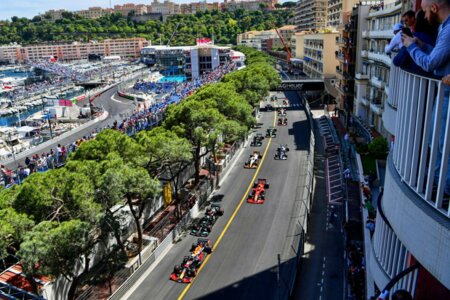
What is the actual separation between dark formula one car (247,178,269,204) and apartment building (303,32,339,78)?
44.5 meters

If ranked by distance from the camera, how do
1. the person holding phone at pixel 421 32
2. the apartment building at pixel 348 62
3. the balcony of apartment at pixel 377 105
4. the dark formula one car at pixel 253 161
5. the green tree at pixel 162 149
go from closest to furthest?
the person holding phone at pixel 421 32 → the green tree at pixel 162 149 → the dark formula one car at pixel 253 161 → the balcony of apartment at pixel 377 105 → the apartment building at pixel 348 62

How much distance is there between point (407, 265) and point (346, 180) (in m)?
24.3

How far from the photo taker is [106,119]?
2918 inches

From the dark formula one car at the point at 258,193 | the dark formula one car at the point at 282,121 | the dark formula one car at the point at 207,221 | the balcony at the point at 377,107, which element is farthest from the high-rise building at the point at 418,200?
the dark formula one car at the point at 282,121

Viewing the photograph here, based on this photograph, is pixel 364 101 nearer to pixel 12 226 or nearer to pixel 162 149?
pixel 162 149

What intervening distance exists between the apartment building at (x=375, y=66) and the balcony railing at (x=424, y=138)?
3273 centimetres

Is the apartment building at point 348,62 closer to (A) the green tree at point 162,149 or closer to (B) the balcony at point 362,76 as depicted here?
(B) the balcony at point 362,76

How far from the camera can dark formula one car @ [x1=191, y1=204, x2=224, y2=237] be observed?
28.0 meters

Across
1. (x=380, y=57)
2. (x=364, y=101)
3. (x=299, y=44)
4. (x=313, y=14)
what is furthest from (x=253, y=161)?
(x=313, y=14)

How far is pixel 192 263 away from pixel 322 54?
68.0 m

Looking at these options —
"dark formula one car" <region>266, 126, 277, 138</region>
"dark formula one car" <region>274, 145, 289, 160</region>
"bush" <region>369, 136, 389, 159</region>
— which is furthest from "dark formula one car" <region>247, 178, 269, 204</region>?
"dark formula one car" <region>266, 126, 277, 138</region>

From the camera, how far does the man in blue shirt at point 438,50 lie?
6861 millimetres

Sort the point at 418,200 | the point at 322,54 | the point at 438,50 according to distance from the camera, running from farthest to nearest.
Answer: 1. the point at 322,54
2. the point at 418,200
3. the point at 438,50

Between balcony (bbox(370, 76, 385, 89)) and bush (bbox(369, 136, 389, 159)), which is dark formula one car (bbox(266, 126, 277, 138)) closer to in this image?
balcony (bbox(370, 76, 385, 89))
